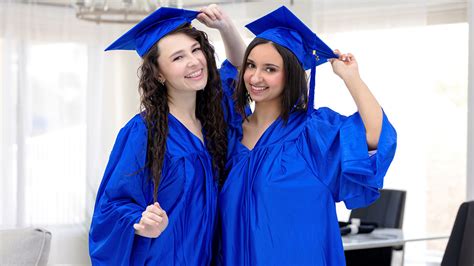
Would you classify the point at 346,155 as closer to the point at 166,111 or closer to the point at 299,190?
the point at 299,190

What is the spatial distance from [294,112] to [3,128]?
2952 millimetres

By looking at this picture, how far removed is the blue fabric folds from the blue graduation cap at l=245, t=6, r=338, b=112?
0.45 feet

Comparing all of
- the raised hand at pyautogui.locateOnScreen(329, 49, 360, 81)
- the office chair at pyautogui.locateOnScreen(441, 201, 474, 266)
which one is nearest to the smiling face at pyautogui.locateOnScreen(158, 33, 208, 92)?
the raised hand at pyautogui.locateOnScreen(329, 49, 360, 81)

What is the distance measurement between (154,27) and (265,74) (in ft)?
1.05

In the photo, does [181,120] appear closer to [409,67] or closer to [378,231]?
[378,231]

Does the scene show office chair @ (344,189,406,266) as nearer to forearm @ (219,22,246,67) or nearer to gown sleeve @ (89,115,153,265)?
forearm @ (219,22,246,67)

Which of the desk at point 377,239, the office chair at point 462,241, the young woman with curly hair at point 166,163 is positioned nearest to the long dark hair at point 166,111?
the young woman with curly hair at point 166,163

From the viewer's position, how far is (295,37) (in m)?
2.06

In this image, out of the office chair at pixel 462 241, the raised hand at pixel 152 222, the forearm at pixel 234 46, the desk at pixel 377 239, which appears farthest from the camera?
the desk at pixel 377 239

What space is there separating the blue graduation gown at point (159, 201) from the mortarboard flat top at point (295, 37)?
1.16 feet

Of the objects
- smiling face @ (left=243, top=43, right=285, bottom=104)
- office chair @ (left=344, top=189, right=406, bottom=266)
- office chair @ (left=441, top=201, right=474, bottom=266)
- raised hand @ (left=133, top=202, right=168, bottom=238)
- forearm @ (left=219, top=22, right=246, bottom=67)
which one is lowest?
office chair @ (left=344, top=189, right=406, bottom=266)

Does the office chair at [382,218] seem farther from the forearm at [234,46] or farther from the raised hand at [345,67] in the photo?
the raised hand at [345,67]

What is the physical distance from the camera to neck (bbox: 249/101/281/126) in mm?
2078

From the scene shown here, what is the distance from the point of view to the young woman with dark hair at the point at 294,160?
1.95m
